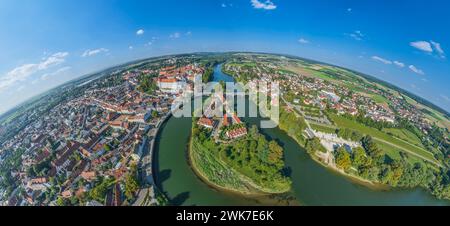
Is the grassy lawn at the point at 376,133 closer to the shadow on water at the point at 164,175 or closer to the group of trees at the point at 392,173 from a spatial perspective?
the group of trees at the point at 392,173

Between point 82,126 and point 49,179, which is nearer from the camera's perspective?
point 49,179

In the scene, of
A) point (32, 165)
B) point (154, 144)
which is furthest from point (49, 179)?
point (154, 144)

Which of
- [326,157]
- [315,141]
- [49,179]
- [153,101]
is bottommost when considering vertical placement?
[49,179]

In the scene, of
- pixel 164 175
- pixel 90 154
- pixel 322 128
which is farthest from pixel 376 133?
pixel 90 154

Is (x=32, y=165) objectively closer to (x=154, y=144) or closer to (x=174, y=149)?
(x=154, y=144)

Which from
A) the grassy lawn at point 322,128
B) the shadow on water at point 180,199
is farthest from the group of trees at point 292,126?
the shadow on water at point 180,199
